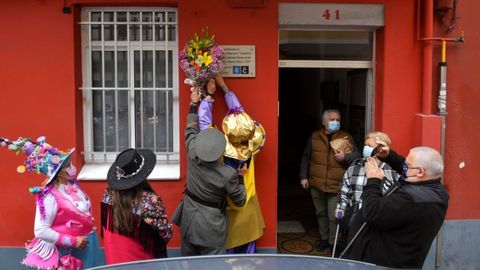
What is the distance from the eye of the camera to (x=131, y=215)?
3531 mm

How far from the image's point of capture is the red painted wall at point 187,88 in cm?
495

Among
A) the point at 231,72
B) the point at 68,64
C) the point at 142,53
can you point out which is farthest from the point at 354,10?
the point at 68,64

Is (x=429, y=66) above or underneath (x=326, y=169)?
above

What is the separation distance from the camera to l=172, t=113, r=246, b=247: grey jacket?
4039 millimetres

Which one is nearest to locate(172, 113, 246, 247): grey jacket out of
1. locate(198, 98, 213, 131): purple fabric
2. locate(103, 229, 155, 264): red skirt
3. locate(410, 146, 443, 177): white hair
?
locate(198, 98, 213, 131): purple fabric

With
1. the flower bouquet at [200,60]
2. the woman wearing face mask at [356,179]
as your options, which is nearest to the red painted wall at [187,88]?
the flower bouquet at [200,60]

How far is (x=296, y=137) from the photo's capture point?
1190 centimetres

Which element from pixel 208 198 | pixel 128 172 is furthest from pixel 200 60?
pixel 128 172

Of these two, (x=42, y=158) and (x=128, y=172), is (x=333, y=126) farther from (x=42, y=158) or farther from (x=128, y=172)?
(x=42, y=158)

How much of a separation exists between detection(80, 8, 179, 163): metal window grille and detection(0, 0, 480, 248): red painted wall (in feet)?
0.56

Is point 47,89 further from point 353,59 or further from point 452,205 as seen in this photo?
point 452,205

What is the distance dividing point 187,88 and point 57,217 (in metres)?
1.92

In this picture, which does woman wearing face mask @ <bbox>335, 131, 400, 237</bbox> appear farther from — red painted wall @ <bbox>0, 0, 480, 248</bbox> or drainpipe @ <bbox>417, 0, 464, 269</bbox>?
drainpipe @ <bbox>417, 0, 464, 269</bbox>

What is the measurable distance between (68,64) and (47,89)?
0.33 meters
